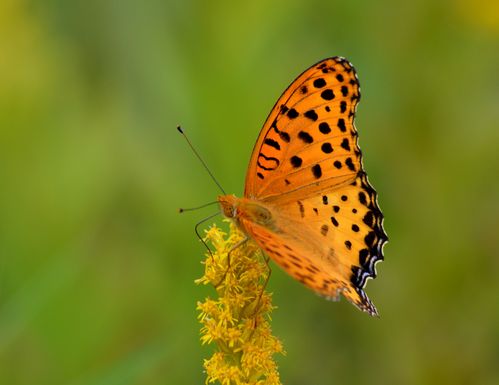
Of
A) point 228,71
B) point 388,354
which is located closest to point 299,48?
point 228,71

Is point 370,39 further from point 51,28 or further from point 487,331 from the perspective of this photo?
point 51,28

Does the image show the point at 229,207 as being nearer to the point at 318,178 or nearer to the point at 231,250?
the point at 231,250

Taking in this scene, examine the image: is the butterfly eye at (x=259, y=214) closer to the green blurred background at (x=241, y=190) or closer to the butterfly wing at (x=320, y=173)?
the butterfly wing at (x=320, y=173)

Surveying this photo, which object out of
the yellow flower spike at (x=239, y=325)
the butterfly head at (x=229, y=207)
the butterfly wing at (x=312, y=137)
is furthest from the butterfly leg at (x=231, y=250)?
the butterfly wing at (x=312, y=137)

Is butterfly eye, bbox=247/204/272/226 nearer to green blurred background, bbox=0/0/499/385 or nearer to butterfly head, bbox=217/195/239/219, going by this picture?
butterfly head, bbox=217/195/239/219

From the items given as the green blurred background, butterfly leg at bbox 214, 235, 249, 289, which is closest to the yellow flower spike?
butterfly leg at bbox 214, 235, 249, 289

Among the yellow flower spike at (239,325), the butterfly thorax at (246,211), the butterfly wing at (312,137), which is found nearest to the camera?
the yellow flower spike at (239,325)
